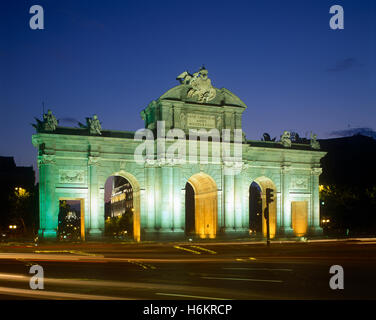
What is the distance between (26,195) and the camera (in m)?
73.0

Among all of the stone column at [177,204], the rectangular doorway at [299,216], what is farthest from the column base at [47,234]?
the rectangular doorway at [299,216]

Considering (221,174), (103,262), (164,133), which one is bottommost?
(103,262)

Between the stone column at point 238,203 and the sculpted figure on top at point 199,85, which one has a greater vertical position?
the sculpted figure on top at point 199,85

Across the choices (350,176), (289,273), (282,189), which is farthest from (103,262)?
(350,176)

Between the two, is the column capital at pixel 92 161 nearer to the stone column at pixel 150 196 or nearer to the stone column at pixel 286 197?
the stone column at pixel 150 196

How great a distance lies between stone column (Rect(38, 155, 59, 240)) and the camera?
164ft

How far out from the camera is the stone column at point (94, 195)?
5209cm

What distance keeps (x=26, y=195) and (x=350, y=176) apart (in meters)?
64.4

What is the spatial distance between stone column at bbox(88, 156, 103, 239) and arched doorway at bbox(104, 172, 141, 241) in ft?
10.3

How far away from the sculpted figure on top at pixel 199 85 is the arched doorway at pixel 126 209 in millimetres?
12376

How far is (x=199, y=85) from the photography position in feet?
187
